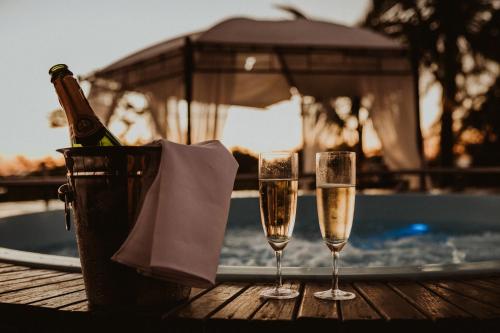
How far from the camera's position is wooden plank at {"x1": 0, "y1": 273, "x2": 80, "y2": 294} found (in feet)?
4.97

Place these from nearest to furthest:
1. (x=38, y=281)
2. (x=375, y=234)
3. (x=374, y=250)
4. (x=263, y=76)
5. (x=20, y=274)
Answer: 1. (x=38, y=281)
2. (x=20, y=274)
3. (x=374, y=250)
4. (x=375, y=234)
5. (x=263, y=76)

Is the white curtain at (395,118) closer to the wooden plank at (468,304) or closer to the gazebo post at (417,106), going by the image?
the gazebo post at (417,106)

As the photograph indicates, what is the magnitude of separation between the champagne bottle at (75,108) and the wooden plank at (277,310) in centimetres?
62

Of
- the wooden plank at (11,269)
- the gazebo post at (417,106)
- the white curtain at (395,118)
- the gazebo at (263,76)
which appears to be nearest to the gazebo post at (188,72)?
the gazebo at (263,76)

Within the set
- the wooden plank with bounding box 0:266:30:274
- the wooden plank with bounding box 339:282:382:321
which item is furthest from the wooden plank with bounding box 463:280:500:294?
the wooden plank with bounding box 0:266:30:274

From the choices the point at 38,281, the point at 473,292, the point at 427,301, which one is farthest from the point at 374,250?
the point at 38,281

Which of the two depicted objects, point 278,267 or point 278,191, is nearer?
point 278,191

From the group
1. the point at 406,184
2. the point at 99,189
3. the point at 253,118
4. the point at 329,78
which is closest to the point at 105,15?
the point at 253,118

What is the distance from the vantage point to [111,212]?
3.93ft

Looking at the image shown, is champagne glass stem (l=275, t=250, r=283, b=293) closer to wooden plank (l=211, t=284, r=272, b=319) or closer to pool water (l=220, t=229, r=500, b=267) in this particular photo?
wooden plank (l=211, t=284, r=272, b=319)

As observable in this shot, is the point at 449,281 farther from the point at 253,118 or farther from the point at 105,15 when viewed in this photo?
the point at 105,15

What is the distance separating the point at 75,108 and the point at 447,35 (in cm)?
1215

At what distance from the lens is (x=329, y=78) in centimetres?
837

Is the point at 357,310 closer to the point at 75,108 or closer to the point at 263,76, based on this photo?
the point at 75,108
